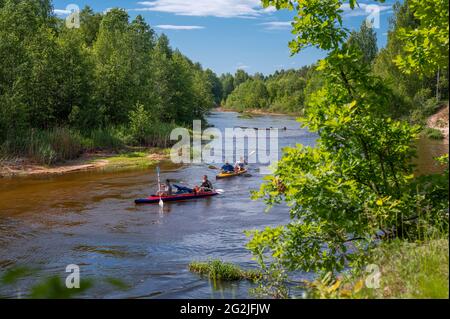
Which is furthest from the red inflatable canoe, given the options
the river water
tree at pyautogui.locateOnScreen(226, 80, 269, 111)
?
tree at pyautogui.locateOnScreen(226, 80, 269, 111)

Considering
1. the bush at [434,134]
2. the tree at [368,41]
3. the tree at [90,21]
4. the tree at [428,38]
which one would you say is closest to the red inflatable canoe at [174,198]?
the tree at [428,38]

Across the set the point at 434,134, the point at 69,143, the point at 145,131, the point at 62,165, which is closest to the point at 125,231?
Result: the point at 62,165

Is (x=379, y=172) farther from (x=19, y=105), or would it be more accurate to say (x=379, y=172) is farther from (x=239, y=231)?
(x=19, y=105)

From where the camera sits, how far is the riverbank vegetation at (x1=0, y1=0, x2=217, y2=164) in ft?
101

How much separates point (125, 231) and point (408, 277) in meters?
13.9

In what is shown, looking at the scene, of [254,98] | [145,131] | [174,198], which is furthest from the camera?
[254,98]

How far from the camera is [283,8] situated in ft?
22.0

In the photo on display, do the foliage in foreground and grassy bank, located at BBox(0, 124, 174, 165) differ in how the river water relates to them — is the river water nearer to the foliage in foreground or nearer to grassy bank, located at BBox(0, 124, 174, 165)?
the foliage in foreground

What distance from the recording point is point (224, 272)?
12219 mm

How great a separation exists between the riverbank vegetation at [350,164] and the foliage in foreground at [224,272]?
5194 millimetres

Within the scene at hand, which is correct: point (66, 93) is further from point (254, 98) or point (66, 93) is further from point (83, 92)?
point (254, 98)

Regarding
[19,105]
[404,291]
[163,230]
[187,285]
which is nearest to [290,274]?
[187,285]
